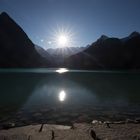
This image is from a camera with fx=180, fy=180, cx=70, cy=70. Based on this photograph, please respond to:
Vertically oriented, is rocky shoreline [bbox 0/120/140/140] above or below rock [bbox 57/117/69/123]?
below

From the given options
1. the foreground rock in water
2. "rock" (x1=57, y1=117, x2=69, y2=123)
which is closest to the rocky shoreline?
the foreground rock in water

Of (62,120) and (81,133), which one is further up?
(62,120)

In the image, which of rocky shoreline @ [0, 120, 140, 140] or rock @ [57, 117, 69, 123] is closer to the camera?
rocky shoreline @ [0, 120, 140, 140]

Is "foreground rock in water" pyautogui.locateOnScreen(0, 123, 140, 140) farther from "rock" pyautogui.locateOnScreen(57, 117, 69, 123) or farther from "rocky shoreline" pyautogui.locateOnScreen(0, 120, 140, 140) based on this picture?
"rock" pyautogui.locateOnScreen(57, 117, 69, 123)

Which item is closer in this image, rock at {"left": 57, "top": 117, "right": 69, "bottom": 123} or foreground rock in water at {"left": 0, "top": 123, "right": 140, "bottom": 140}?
foreground rock in water at {"left": 0, "top": 123, "right": 140, "bottom": 140}

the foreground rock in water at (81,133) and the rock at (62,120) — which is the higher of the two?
the rock at (62,120)

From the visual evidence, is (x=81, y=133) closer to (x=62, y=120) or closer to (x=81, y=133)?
(x=81, y=133)

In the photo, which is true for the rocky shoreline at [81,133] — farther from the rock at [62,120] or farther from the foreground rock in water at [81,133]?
the rock at [62,120]

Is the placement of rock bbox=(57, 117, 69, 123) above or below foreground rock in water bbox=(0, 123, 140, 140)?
above

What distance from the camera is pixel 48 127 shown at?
33.4 feet

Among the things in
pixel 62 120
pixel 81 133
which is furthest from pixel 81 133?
pixel 62 120

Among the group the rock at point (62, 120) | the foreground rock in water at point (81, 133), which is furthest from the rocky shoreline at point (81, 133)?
the rock at point (62, 120)

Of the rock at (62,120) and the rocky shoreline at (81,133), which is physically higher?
the rock at (62,120)

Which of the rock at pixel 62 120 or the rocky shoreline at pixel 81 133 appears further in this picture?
the rock at pixel 62 120
